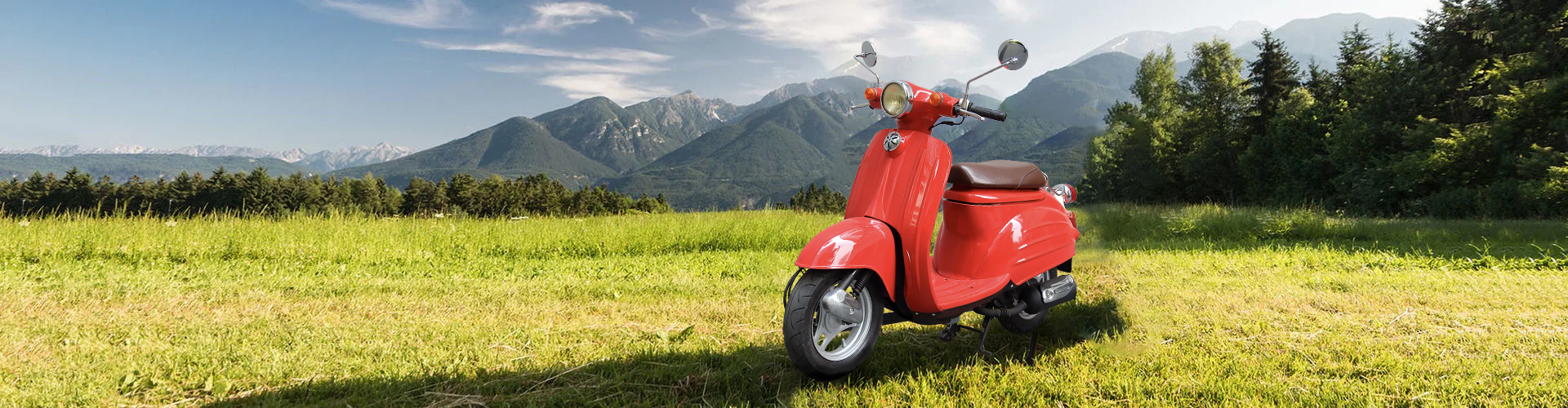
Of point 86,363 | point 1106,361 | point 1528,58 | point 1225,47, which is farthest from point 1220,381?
point 1225,47

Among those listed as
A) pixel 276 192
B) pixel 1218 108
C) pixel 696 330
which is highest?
pixel 1218 108

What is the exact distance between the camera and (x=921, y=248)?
9.73 feet

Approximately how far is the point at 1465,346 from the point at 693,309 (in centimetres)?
464

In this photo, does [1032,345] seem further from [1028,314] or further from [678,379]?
[678,379]

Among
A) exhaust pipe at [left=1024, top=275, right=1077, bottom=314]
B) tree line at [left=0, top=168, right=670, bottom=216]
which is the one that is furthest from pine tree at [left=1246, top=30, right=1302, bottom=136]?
exhaust pipe at [left=1024, top=275, right=1077, bottom=314]

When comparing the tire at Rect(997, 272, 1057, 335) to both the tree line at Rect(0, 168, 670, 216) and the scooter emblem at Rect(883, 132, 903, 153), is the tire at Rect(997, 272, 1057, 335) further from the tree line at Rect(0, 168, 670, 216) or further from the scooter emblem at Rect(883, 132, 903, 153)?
the tree line at Rect(0, 168, 670, 216)

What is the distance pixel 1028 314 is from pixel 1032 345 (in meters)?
0.22

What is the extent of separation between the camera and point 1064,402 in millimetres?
2867

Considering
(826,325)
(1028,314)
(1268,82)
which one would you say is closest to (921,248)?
(826,325)

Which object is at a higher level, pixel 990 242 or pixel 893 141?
pixel 893 141

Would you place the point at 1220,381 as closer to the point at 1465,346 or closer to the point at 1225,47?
the point at 1465,346

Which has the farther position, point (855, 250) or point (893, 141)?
point (893, 141)

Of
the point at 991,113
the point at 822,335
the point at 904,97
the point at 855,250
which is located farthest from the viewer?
the point at 991,113

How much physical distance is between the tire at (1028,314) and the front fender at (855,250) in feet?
Result: 3.48
